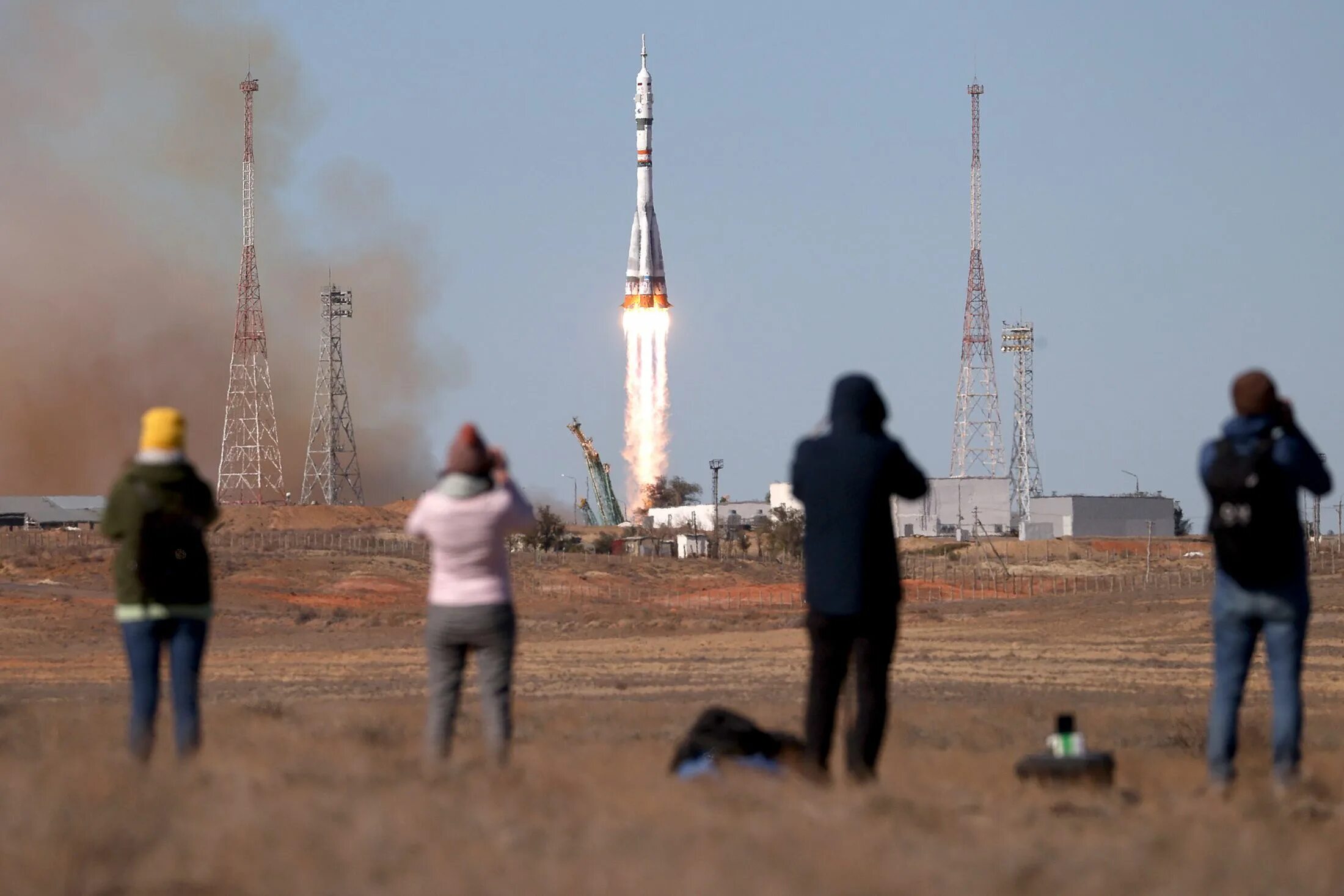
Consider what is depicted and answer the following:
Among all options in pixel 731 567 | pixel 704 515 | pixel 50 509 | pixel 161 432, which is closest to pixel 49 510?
pixel 50 509

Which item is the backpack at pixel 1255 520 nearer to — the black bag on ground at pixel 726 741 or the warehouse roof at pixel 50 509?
the black bag on ground at pixel 726 741

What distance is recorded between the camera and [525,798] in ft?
26.1

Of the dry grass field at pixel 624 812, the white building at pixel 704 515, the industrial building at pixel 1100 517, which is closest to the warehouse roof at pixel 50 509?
the white building at pixel 704 515

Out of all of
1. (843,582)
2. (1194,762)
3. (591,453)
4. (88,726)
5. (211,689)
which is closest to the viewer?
(843,582)

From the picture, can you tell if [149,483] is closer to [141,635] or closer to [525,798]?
[141,635]

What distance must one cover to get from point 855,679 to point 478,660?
184cm

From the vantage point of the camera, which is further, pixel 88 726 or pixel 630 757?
pixel 88 726

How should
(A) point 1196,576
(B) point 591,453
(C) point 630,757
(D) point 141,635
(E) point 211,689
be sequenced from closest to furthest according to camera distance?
1. (D) point 141,635
2. (C) point 630,757
3. (E) point 211,689
4. (A) point 1196,576
5. (B) point 591,453

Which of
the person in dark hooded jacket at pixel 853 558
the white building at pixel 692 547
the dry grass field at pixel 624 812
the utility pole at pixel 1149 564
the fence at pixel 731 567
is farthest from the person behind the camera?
the white building at pixel 692 547

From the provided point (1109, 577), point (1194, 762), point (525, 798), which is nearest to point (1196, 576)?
point (1109, 577)

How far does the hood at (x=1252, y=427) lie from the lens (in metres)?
9.41

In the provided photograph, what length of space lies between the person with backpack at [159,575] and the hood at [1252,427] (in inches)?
194

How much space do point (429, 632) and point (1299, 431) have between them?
428 centimetres

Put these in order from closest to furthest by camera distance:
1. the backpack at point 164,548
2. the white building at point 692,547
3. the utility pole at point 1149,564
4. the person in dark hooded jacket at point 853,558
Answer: the person in dark hooded jacket at point 853,558 < the backpack at point 164,548 < the utility pole at point 1149,564 < the white building at point 692,547
